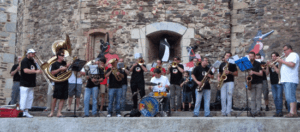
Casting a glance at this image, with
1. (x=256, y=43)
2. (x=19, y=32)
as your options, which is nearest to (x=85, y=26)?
(x=19, y=32)

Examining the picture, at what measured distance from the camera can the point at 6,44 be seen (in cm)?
940

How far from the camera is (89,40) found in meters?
11.7

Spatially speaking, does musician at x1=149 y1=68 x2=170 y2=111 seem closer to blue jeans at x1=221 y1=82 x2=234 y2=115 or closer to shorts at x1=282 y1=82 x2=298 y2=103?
blue jeans at x1=221 y1=82 x2=234 y2=115

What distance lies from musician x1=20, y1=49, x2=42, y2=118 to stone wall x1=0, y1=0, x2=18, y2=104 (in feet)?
8.27

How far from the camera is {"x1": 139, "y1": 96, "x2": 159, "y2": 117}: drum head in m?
7.40

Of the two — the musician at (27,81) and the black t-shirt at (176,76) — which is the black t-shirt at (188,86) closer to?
the black t-shirt at (176,76)

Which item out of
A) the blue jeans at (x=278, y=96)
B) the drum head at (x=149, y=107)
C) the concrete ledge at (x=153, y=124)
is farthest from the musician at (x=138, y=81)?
the blue jeans at (x=278, y=96)

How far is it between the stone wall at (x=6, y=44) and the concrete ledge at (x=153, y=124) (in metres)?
4.04

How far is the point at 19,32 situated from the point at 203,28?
8312mm

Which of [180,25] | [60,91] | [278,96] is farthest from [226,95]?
[180,25]

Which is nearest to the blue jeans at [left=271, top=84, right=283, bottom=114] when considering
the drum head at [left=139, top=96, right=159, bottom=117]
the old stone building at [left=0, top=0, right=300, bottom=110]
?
the old stone building at [left=0, top=0, right=300, bottom=110]

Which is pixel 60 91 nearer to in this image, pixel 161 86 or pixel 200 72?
pixel 161 86

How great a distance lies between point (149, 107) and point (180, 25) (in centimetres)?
469

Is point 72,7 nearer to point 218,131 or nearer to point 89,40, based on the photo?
point 89,40
